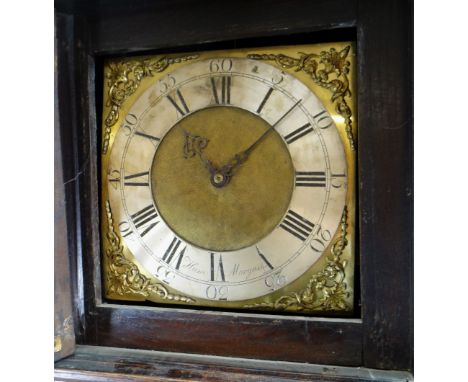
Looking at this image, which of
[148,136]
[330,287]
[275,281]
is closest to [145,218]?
[148,136]

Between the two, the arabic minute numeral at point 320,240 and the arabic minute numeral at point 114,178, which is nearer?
the arabic minute numeral at point 320,240

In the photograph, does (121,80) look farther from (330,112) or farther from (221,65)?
(330,112)

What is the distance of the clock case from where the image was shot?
3.18 feet

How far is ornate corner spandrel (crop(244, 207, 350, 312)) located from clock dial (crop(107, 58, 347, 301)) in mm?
29

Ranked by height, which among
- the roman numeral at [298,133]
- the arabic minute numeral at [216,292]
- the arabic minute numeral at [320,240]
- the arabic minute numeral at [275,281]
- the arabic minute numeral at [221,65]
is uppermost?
the arabic minute numeral at [221,65]

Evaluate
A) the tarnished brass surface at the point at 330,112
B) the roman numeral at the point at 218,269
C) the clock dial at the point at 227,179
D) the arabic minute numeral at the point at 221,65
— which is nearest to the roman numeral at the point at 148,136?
the clock dial at the point at 227,179

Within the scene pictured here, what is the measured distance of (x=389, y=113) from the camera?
0.97 meters

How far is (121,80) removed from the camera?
3.83 feet

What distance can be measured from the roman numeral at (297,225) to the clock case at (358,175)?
0.39 ft

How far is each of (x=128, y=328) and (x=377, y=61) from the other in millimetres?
883

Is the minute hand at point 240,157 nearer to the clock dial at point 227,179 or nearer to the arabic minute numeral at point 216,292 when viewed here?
the clock dial at point 227,179

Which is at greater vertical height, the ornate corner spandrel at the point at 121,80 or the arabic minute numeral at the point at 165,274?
the ornate corner spandrel at the point at 121,80

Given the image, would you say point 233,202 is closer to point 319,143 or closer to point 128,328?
point 319,143

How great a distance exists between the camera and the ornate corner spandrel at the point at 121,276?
1139 mm
